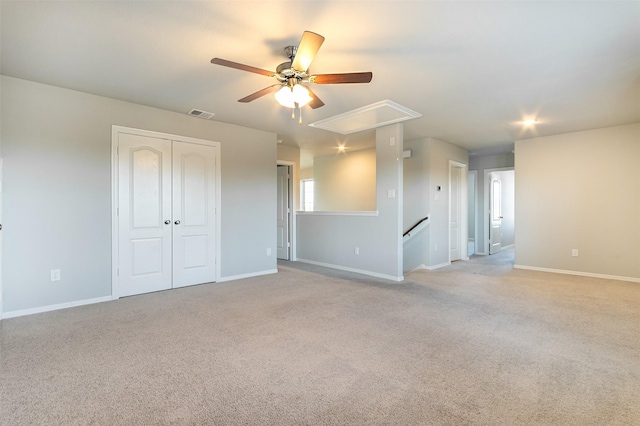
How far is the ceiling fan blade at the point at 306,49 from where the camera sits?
6.27ft

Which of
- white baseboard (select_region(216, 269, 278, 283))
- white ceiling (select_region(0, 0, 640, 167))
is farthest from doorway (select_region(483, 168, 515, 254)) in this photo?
white baseboard (select_region(216, 269, 278, 283))

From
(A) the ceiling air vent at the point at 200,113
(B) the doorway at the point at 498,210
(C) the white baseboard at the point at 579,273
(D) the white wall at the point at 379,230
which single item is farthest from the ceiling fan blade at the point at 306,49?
(B) the doorway at the point at 498,210

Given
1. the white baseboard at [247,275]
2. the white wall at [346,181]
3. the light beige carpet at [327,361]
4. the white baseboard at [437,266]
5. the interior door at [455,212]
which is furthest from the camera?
the white wall at [346,181]

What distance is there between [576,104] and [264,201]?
4.49 meters

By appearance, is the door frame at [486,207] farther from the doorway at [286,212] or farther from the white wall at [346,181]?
the doorway at [286,212]

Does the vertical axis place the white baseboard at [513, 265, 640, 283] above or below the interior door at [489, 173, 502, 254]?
below

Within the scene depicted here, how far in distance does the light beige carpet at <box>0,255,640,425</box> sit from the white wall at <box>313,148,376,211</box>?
370 centimetres

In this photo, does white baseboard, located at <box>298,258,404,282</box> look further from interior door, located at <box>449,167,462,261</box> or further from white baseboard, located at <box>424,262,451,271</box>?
interior door, located at <box>449,167,462,261</box>

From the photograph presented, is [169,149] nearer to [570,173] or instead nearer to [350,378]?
[350,378]

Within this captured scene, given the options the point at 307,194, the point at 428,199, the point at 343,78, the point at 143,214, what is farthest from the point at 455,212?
the point at 143,214

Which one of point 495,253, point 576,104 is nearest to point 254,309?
point 576,104

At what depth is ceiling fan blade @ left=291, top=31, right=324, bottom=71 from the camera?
75.3 inches

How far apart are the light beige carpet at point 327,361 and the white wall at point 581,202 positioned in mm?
1466

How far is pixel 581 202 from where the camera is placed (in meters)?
5.15
